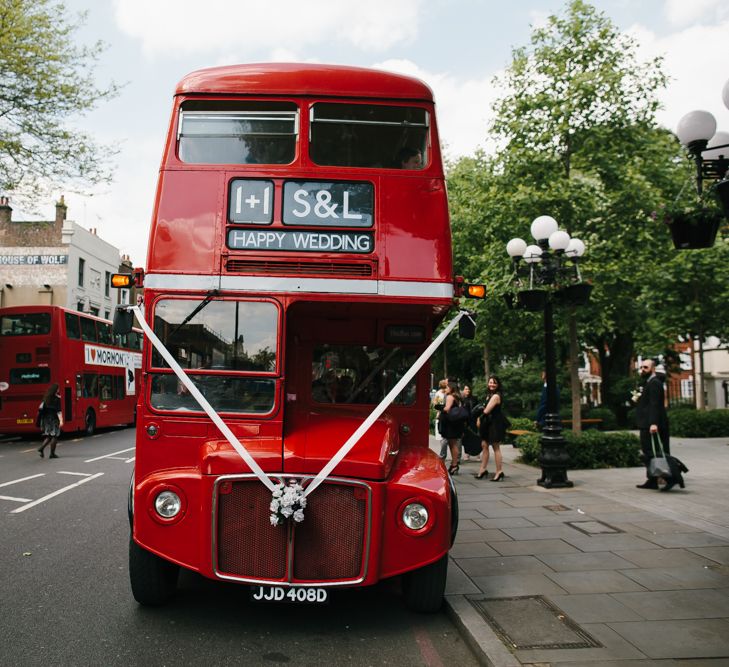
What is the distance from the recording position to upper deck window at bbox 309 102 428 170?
5.66m

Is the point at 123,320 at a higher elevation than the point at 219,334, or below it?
higher

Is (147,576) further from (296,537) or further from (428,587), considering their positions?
(428,587)

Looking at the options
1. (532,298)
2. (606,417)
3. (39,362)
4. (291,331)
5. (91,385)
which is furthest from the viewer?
(606,417)

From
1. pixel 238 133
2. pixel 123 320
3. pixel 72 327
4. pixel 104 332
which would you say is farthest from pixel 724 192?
pixel 104 332

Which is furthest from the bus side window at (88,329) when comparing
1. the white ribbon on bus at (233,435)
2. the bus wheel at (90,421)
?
the white ribbon on bus at (233,435)

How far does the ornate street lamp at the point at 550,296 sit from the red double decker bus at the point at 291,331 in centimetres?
567

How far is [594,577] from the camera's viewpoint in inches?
227

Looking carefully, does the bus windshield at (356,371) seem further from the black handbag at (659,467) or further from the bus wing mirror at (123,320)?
the black handbag at (659,467)

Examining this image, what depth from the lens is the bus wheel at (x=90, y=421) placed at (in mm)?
23850

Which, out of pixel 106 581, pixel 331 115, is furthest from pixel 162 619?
pixel 331 115

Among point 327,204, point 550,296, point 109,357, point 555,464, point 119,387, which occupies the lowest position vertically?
point 555,464

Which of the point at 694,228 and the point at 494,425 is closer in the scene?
the point at 694,228

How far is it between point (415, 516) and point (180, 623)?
1.84m

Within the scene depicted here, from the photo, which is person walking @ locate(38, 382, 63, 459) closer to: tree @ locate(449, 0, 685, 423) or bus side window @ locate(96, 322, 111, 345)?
bus side window @ locate(96, 322, 111, 345)
